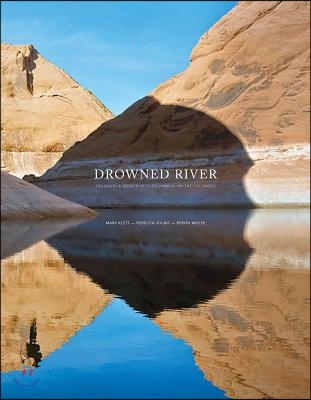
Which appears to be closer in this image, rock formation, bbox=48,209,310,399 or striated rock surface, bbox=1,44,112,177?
rock formation, bbox=48,209,310,399

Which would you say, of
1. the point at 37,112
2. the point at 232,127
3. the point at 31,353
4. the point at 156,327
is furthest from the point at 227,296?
the point at 37,112

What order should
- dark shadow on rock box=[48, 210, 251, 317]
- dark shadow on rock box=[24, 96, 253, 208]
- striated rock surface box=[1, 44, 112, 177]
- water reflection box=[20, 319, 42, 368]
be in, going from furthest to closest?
striated rock surface box=[1, 44, 112, 177] → dark shadow on rock box=[24, 96, 253, 208] → dark shadow on rock box=[48, 210, 251, 317] → water reflection box=[20, 319, 42, 368]

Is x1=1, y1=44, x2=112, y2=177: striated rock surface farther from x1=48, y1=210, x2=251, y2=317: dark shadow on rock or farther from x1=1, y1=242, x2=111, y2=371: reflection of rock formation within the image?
x1=1, y1=242, x2=111, y2=371: reflection of rock formation

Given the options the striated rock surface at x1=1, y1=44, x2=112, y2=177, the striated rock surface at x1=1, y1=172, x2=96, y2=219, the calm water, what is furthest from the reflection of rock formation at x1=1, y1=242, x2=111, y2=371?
the striated rock surface at x1=1, y1=44, x2=112, y2=177

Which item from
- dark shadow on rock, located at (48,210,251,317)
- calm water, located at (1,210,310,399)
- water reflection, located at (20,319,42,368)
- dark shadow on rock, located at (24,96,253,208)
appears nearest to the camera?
calm water, located at (1,210,310,399)

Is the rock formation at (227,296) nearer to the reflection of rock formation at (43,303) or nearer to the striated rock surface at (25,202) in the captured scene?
the reflection of rock formation at (43,303)

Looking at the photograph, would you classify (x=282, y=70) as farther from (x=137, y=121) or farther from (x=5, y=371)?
(x=5, y=371)

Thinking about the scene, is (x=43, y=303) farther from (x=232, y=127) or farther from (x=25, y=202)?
(x=232, y=127)
